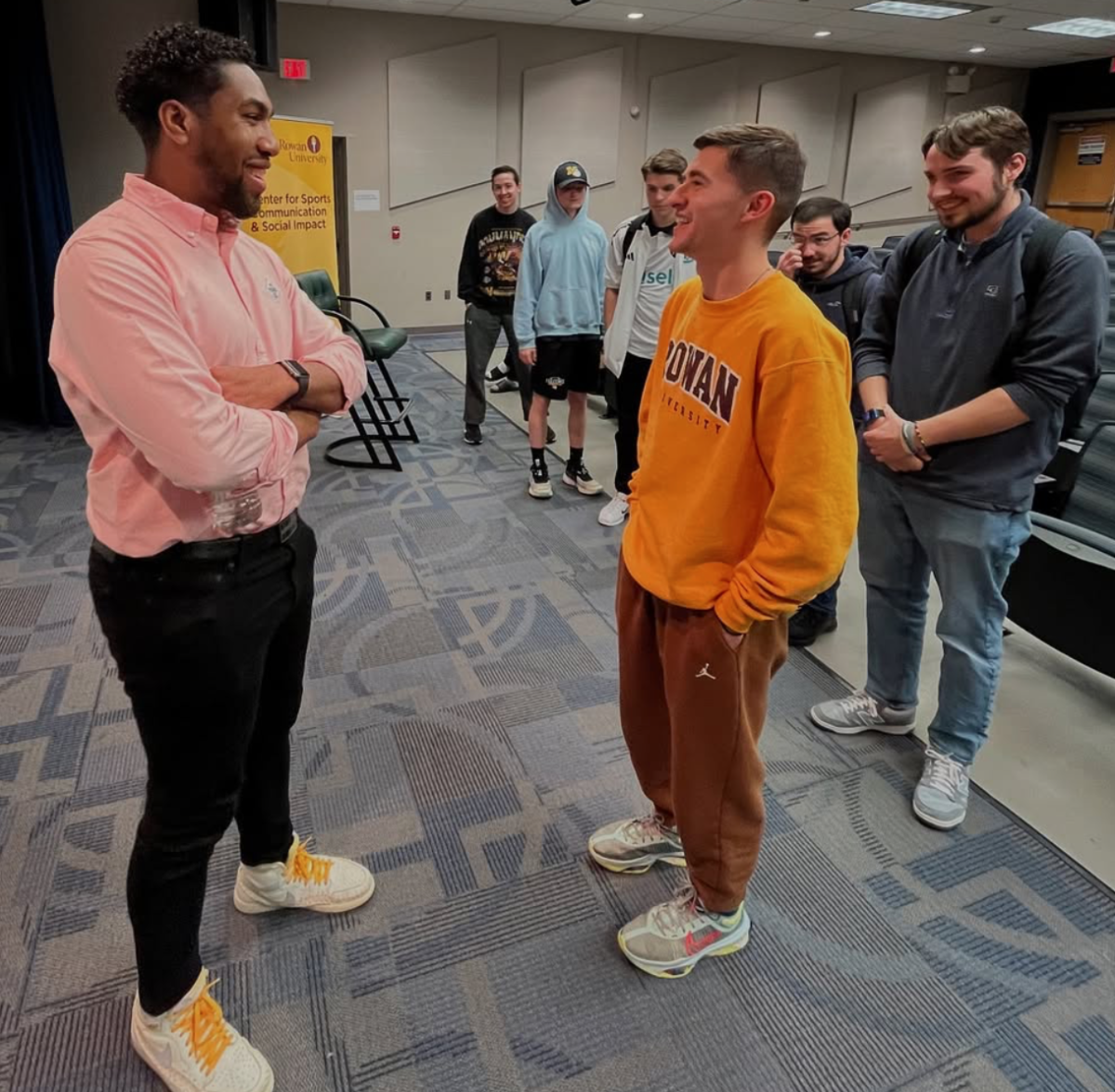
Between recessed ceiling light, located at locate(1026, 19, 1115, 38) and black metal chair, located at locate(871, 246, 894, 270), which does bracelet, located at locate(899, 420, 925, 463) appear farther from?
recessed ceiling light, located at locate(1026, 19, 1115, 38)

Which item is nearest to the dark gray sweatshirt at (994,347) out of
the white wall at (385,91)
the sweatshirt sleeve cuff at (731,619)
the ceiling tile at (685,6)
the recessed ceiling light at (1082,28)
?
the sweatshirt sleeve cuff at (731,619)

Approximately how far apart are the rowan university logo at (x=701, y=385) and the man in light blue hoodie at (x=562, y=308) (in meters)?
2.55

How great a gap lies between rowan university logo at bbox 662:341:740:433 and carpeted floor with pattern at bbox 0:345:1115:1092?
1061mm

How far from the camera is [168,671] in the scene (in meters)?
1.09

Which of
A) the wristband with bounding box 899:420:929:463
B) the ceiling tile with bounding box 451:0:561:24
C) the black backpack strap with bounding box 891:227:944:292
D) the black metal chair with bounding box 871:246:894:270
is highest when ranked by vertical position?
the ceiling tile with bounding box 451:0:561:24

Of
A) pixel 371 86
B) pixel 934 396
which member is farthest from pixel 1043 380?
pixel 371 86

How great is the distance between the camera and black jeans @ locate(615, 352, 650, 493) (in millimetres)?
3389

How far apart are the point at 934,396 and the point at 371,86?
25.1 feet

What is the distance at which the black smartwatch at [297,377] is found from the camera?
1.14m

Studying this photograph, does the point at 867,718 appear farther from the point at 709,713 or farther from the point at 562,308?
the point at 562,308

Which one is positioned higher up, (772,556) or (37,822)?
(772,556)

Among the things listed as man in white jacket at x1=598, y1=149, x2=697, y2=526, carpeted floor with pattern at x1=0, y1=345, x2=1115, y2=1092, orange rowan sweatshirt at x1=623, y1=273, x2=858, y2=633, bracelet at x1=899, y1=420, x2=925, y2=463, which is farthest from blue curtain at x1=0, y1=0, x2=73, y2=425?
bracelet at x1=899, y1=420, x2=925, y2=463

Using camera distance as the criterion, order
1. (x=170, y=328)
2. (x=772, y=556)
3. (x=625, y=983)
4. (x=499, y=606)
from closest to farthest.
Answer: (x=170, y=328) < (x=772, y=556) < (x=625, y=983) < (x=499, y=606)

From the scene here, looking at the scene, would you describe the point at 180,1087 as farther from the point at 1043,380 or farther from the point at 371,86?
the point at 371,86
